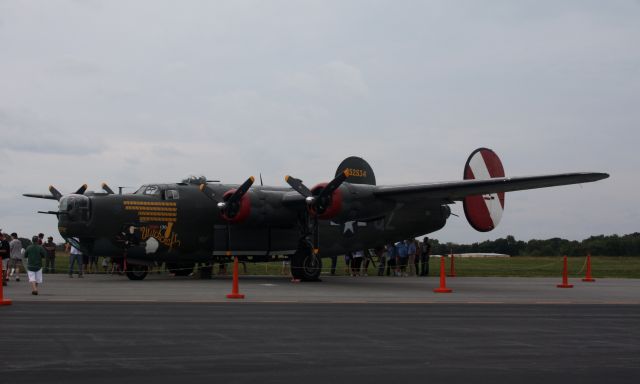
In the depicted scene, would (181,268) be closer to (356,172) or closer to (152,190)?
(152,190)

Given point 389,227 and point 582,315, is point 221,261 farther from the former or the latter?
point 582,315

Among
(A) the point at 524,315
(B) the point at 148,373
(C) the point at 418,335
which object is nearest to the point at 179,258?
(A) the point at 524,315

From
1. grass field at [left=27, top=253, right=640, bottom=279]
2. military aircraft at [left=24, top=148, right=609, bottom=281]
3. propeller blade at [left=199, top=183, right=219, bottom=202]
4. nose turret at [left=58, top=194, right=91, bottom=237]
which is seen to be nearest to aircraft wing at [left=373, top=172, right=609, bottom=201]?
military aircraft at [left=24, top=148, right=609, bottom=281]

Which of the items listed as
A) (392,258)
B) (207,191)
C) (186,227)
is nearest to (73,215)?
(186,227)

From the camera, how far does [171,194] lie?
27.5 m

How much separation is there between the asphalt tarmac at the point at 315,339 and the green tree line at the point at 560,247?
46731mm

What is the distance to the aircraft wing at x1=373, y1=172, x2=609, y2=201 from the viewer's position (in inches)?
908

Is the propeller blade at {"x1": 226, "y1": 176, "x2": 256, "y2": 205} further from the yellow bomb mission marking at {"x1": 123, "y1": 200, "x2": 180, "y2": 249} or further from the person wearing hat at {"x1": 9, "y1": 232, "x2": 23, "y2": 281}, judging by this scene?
the person wearing hat at {"x1": 9, "y1": 232, "x2": 23, "y2": 281}

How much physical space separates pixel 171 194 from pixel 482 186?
1042 cm

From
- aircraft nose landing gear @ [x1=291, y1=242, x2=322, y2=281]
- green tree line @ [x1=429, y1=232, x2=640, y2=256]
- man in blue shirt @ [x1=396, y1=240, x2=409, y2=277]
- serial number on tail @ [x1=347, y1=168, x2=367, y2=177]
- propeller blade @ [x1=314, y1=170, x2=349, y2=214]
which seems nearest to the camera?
propeller blade @ [x1=314, y1=170, x2=349, y2=214]

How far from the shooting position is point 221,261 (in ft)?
97.7

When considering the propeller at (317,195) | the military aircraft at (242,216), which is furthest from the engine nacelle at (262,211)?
the propeller at (317,195)

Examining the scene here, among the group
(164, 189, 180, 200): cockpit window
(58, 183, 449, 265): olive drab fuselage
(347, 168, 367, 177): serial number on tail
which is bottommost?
(58, 183, 449, 265): olive drab fuselage

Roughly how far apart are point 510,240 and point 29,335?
7596cm
